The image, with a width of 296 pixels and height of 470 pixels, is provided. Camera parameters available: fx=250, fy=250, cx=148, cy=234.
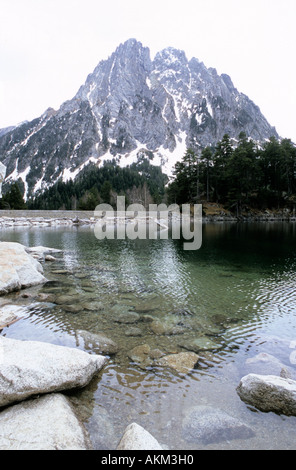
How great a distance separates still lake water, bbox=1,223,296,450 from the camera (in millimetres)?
4633

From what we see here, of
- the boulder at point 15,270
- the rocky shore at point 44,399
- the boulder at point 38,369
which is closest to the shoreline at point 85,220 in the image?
the boulder at point 15,270

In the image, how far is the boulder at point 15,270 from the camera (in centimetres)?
1203

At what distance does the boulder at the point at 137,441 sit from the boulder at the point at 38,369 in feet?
5.30

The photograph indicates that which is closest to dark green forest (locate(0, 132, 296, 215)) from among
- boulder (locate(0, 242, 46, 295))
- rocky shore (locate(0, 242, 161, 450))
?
boulder (locate(0, 242, 46, 295))

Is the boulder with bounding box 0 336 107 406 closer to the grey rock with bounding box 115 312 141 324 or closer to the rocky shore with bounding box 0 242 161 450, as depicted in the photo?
the rocky shore with bounding box 0 242 161 450

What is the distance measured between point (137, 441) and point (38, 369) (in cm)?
223

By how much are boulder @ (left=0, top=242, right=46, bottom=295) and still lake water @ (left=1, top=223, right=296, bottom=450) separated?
640mm

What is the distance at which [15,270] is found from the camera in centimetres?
1297

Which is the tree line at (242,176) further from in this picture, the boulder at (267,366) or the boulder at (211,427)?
the boulder at (211,427)

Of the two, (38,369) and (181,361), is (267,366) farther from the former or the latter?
(38,369)

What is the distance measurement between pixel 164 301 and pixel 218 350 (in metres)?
4.24

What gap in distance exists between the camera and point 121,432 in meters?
4.35

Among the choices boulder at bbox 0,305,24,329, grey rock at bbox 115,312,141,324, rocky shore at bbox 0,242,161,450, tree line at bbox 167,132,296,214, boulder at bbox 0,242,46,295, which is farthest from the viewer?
tree line at bbox 167,132,296,214
